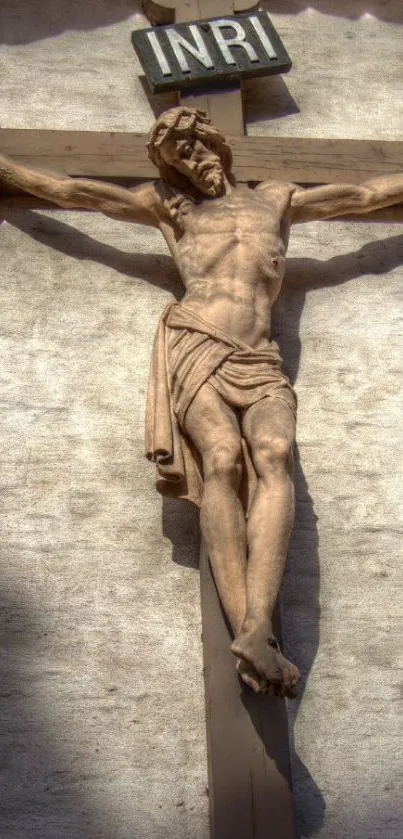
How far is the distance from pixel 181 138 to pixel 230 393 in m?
1.19

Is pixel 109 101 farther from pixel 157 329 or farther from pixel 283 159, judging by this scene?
pixel 157 329

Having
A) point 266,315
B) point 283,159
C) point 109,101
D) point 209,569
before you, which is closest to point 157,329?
point 266,315

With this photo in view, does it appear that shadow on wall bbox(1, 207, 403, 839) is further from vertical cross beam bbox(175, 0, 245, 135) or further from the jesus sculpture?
vertical cross beam bbox(175, 0, 245, 135)

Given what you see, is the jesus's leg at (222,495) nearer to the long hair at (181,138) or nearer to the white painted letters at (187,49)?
the long hair at (181,138)

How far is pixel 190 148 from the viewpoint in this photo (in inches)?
204

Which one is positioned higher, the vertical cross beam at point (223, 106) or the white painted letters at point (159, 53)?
the white painted letters at point (159, 53)

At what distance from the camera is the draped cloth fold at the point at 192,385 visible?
445 centimetres

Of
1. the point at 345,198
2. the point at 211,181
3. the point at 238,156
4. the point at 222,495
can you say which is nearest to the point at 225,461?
the point at 222,495

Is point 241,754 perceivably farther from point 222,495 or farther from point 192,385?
point 192,385

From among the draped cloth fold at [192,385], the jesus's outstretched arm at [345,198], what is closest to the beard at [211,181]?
the jesus's outstretched arm at [345,198]

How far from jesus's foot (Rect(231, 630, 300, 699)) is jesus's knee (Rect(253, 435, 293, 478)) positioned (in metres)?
0.58

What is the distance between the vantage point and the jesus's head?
5152 millimetres

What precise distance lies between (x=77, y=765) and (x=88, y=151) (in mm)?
2778

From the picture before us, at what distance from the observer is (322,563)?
459cm
